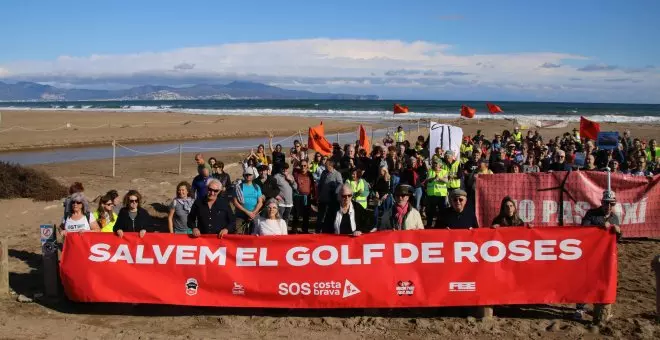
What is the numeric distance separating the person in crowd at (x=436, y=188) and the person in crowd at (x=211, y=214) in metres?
4.37

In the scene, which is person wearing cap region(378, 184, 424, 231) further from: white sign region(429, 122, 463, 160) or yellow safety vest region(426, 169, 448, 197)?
white sign region(429, 122, 463, 160)

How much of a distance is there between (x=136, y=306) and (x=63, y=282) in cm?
91

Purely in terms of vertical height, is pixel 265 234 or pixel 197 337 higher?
pixel 265 234

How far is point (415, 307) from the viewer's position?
6.95 meters

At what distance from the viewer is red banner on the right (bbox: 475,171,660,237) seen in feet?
34.2

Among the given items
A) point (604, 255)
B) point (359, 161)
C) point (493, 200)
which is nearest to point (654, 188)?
point (493, 200)

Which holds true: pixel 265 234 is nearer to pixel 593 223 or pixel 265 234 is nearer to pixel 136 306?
pixel 136 306

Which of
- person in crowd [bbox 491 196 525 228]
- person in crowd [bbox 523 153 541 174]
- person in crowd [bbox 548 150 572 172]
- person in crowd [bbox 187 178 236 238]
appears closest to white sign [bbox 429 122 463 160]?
person in crowd [bbox 523 153 541 174]

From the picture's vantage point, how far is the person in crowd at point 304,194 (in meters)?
11.1

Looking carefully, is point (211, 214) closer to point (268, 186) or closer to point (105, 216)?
point (105, 216)

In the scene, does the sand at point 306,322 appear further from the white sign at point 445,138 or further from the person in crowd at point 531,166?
the white sign at point 445,138

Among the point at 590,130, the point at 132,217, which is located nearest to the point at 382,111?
the point at 590,130

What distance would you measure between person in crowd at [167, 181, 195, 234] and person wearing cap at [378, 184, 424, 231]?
8.85 feet

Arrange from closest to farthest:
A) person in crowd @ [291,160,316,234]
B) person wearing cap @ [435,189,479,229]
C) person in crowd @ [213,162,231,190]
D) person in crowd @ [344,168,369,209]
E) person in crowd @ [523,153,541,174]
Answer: person wearing cap @ [435,189,479,229] → person in crowd @ [344,168,369,209] → person in crowd @ [291,160,316,234] → person in crowd @ [213,162,231,190] → person in crowd @ [523,153,541,174]
